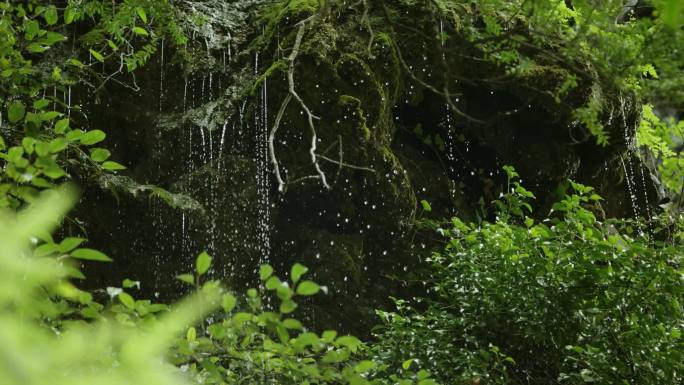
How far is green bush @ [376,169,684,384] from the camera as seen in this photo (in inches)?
154

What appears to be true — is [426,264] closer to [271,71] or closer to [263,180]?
[263,180]

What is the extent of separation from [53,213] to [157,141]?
5599 mm

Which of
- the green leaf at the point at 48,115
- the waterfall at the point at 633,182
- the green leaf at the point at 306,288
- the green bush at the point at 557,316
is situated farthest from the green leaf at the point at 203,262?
the waterfall at the point at 633,182

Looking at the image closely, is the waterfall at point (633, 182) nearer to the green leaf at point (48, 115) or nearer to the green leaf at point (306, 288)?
the green leaf at point (48, 115)

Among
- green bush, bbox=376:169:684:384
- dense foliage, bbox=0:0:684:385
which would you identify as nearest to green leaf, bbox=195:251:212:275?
dense foliage, bbox=0:0:684:385

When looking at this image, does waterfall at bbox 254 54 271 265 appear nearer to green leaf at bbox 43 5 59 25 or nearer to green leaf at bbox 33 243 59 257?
green leaf at bbox 43 5 59 25

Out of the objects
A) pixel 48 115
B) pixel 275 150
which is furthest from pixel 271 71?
pixel 48 115

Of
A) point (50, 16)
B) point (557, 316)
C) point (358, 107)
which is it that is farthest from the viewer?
point (358, 107)

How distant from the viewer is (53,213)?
2.42 ft

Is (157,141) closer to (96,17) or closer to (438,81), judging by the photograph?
(96,17)

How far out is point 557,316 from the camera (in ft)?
13.8

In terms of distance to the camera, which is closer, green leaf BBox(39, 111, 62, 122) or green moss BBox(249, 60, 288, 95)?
green leaf BBox(39, 111, 62, 122)

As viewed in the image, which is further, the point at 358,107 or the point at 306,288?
the point at 358,107

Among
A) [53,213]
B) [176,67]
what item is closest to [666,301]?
[53,213]
